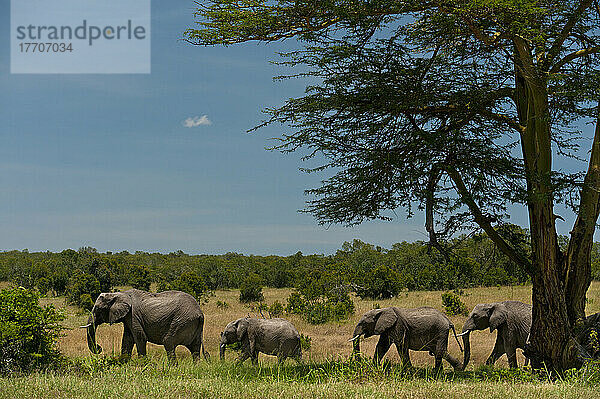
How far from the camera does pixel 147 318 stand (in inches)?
505

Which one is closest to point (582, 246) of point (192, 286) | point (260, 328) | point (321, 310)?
point (260, 328)

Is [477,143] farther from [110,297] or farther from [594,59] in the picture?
[110,297]

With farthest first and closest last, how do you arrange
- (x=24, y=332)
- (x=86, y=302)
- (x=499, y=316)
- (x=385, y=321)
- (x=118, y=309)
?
(x=86, y=302) → (x=499, y=316) → (x=385, y=321) → (x=118, y=309) → (x=24, y=332)

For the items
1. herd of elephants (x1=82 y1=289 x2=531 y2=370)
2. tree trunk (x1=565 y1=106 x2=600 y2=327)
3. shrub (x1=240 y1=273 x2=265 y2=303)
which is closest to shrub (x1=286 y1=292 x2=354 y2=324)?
shrub (x1=240 y1=273 x2=265 y2=303)

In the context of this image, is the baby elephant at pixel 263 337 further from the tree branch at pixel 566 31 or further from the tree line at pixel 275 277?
the tree branch at pixel 566 31

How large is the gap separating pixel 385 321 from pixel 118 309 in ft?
19.1

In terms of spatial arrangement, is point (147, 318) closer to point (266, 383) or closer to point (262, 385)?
point (266, 383)

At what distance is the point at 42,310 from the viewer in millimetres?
10273

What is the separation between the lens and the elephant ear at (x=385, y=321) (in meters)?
12.6

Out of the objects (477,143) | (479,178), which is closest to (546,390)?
(479,178)

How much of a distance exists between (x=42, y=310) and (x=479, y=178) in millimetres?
8318

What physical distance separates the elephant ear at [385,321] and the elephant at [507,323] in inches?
109

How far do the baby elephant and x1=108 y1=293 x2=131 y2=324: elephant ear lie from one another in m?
2.52

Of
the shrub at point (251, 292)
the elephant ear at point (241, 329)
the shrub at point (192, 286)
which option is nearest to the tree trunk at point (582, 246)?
the elephant ear at point (241, 329)
